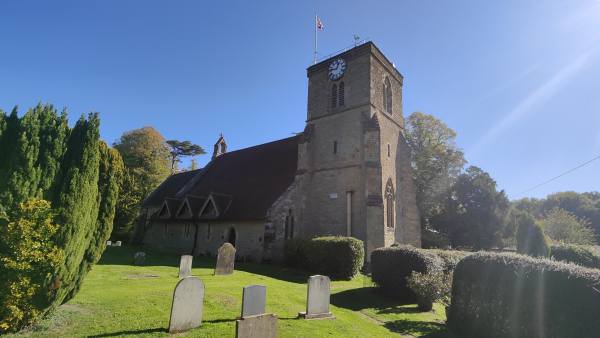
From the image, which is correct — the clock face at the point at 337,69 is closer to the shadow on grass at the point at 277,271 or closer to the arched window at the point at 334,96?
the arched window at the point at 334,96

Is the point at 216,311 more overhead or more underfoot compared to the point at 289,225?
more underfoot

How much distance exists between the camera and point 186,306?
308 inches

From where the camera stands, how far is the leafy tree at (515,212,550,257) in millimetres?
23578

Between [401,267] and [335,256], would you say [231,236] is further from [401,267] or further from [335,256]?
[401,267]

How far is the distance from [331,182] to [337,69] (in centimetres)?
860

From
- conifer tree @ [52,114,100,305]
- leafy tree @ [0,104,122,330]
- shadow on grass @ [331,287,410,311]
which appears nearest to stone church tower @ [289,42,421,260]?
shadow on grass @ [331,287,410,311]

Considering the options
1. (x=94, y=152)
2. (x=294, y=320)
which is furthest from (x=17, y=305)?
(x=294, y=320)

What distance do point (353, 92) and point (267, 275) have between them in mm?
13772

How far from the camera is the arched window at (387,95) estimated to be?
2559 cm

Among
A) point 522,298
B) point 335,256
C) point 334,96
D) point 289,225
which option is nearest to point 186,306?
point 522,298

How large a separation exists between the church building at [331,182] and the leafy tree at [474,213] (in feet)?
40.2

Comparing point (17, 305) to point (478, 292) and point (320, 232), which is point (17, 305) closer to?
point (478, 292)

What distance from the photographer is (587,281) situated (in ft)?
22.8

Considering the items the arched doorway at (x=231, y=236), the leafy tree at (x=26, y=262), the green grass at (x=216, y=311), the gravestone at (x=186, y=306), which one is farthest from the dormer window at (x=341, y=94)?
the leafy tree at (x=26, y=262)
